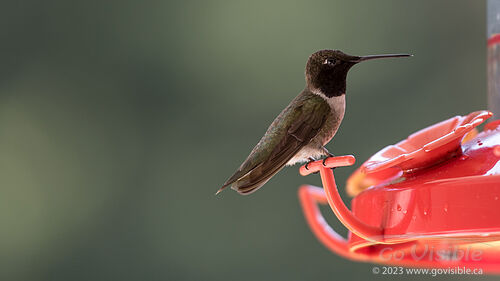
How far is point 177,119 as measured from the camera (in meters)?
6.51

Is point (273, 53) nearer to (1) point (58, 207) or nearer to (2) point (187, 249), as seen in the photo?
(2) point (187, 249)

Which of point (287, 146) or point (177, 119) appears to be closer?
point (287, 146)

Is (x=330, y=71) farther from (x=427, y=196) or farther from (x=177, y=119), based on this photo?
(x=177, y=119)

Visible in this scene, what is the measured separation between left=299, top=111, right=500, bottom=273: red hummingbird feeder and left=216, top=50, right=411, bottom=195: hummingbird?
158mm

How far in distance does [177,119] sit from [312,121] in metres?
4.13

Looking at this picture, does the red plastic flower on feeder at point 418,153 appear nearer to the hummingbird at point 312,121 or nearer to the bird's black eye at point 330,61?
the hummingbird at point 312,121

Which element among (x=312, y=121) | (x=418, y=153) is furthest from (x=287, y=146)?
(x=418, y=153)

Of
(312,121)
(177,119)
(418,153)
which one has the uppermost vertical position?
(177,119)

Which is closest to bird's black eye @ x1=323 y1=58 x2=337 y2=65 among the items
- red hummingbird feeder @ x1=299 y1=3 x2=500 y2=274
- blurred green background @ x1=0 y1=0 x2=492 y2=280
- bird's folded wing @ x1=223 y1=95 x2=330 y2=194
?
bird's folded wing @ x1=223 y1=95 x2=330 y2=194

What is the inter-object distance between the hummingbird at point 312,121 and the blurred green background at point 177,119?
3.53 m

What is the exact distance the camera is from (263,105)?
21.6 ft

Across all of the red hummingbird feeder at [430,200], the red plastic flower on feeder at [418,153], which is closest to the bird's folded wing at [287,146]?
the red hummingbird feeder at [430,200]

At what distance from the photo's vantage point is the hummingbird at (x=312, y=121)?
7.87 ft

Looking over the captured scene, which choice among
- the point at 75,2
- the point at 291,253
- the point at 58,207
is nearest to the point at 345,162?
the point at 291,253
